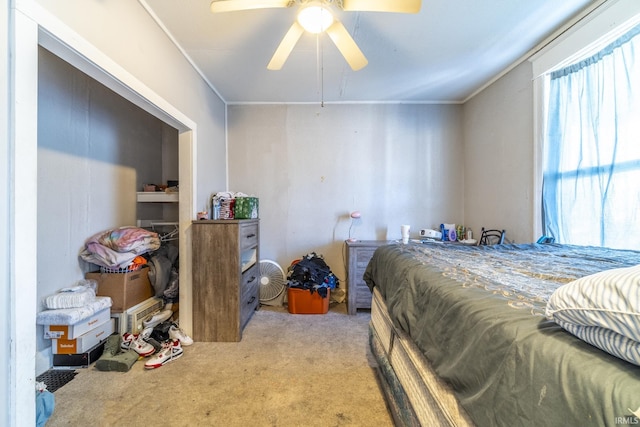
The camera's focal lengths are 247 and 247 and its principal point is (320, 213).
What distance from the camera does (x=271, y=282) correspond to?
291 centimetres

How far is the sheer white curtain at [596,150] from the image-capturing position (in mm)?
1432

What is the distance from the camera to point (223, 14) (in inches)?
65.1

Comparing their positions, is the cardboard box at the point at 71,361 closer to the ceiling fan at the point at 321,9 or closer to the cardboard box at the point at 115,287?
the cardboard box at the point at 115,287

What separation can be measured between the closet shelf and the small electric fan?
1166 mm

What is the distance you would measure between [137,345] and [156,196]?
1.36 m

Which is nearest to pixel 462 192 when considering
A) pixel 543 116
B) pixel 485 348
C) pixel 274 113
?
pixel 543 116

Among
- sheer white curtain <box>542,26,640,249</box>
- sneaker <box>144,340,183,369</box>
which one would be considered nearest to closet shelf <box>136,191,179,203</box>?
sneaker <box>144,340,183,369</box>

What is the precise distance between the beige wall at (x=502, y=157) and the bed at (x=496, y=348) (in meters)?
0.76

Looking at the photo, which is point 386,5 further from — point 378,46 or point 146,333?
point 146,333

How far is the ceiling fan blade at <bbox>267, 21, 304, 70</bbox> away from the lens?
1.48m

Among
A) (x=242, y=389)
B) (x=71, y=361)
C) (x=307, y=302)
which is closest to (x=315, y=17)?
(x=242, y=389)

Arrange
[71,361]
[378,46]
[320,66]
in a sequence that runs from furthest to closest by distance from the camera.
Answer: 1. [320,66]
2. [378,46]
3. [71,361]

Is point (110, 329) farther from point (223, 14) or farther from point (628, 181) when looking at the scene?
point (628, 181)

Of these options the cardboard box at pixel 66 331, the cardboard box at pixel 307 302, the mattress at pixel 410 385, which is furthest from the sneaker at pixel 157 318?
the mattress at pixel 410 385
